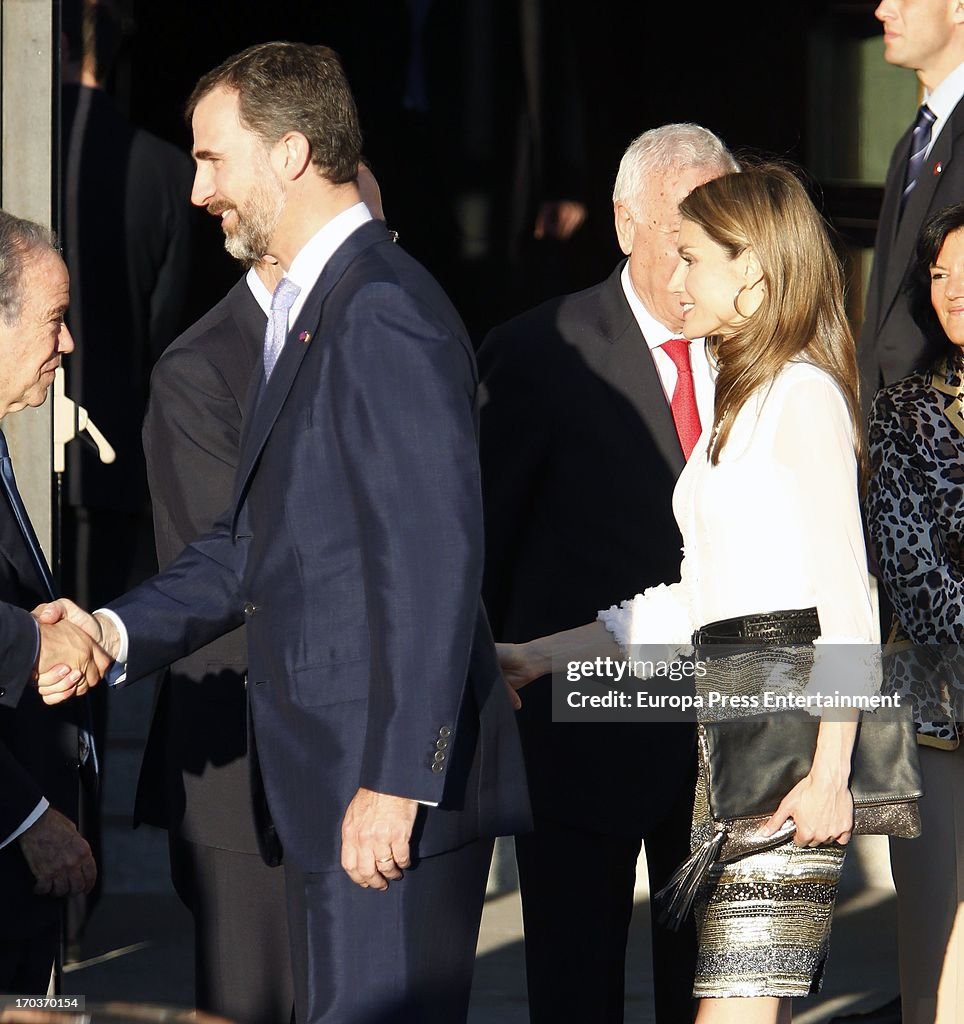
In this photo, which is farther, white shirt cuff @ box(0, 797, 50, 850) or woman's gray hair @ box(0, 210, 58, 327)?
woman's gray hair @ box(0, 210, 58, 327)

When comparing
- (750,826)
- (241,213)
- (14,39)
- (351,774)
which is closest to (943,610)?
(750,826)

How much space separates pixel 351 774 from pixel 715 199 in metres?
1.04

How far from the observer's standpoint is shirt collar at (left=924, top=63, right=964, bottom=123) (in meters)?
4.39

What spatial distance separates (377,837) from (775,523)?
0.72m

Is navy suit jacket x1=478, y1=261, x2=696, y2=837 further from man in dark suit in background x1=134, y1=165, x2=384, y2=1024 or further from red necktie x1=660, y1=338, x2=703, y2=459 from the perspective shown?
man in dark suit in background x1=134, y1=165, x2=384, y2=1024

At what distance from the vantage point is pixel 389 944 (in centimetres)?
265

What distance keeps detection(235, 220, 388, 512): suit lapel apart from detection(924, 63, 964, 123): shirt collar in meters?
2.09

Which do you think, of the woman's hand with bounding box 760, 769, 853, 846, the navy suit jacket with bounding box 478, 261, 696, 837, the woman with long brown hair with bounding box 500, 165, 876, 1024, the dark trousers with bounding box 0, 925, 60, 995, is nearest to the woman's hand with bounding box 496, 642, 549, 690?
the navy suit jacket with bounding box 478, 261, 696, 837

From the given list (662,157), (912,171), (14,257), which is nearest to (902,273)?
(912,171)

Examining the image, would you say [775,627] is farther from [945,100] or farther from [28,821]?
[945,100]

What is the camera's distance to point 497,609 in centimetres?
370

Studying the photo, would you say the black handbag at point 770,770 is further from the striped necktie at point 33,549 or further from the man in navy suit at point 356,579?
the striped necktie at point 33,549

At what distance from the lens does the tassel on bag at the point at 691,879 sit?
109 inches

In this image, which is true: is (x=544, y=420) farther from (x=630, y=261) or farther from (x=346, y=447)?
(x=346, y=447)
